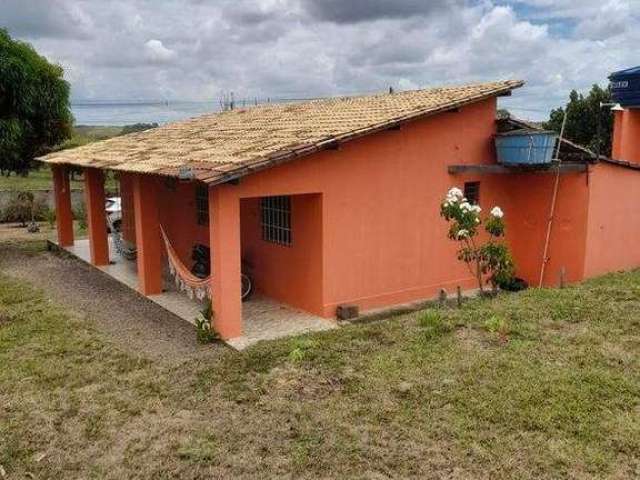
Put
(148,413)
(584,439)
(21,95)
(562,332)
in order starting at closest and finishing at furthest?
1. (584,439)
2. (148,413)
3. (562,332)
4. (21,95)

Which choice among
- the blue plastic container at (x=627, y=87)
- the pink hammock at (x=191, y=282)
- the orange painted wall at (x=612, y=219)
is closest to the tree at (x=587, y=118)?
the blue plastic container at (x=627, y=87)

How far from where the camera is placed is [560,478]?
5.00m

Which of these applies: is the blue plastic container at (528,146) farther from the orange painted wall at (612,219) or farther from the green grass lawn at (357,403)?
the green grass lawn at (357,403)

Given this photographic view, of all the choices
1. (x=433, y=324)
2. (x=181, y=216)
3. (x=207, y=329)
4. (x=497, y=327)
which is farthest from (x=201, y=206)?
(x=497, y=327)

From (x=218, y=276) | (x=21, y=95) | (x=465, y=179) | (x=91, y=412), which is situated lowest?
(x=91, y=412)

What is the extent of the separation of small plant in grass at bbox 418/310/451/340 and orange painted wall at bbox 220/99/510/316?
55.3 inches

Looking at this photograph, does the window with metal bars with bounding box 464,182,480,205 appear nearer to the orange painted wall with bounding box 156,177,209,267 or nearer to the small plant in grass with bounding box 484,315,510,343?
the small plant in grass with bounding box 484,315,510,343

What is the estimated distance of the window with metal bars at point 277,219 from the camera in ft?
33.9

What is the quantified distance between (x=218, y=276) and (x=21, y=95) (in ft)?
34.0

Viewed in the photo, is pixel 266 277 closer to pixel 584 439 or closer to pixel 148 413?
pixel 148 413

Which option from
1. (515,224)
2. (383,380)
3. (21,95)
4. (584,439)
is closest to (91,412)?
(383,380)

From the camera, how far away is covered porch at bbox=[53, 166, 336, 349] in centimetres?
853

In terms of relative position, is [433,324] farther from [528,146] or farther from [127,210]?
[127,210]

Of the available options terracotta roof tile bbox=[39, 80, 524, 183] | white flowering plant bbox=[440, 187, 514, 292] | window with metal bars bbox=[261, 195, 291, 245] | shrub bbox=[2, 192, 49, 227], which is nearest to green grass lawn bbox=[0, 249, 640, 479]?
white flowering plant bbox=[440, 187, 514, 292]
